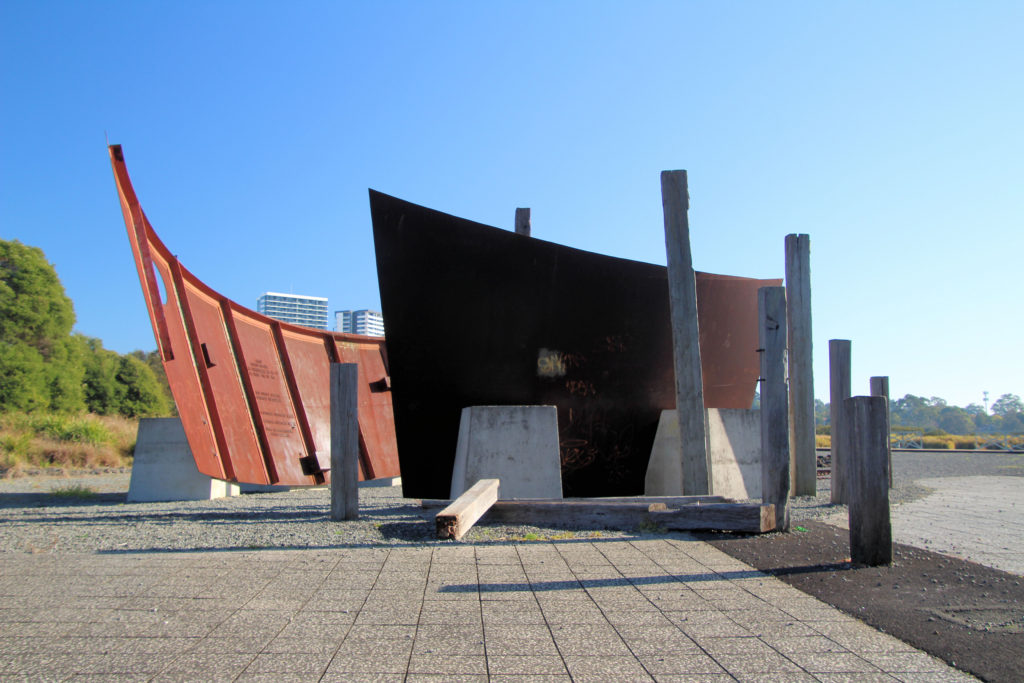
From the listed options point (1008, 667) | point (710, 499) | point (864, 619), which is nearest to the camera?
point (1008, 667)

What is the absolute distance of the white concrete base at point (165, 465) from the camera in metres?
8.43

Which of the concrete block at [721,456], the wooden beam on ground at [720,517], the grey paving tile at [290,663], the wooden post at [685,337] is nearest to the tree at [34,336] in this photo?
the concrete block at [721,456]

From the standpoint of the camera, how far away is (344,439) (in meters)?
5.97

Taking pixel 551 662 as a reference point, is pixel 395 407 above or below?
above

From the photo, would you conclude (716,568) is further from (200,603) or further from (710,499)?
(200,603)

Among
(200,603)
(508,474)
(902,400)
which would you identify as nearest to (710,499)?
(508,474)

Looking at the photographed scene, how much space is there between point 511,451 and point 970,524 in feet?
12.9

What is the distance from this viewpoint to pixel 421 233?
6.86m

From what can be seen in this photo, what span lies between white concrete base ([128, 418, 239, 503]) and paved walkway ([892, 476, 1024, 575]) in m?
7.37

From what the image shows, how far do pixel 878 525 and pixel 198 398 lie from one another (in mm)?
6687

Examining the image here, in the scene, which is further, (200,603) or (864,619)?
(200,603)

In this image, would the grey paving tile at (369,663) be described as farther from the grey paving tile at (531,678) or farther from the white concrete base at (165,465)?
the white concrete base at (165,465)

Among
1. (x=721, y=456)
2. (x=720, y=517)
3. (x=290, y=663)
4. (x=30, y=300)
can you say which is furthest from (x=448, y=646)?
(x=30, y=300)

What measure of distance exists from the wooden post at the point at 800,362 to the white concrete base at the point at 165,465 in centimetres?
687
